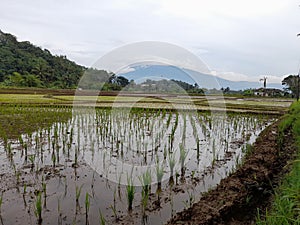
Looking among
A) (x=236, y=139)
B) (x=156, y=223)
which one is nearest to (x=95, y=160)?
(x=156, y=223)

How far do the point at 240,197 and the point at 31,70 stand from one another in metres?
41.3

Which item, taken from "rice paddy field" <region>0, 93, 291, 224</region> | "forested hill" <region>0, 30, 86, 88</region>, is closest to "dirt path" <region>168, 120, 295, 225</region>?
"rice paddy field" <region>0, 93, 291, 224</region>

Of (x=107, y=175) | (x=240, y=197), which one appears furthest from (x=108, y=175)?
(x=240, y=197)

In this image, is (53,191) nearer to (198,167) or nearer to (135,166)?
(135,166)

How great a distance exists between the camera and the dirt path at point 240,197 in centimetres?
252

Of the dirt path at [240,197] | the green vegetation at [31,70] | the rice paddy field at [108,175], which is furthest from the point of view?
the green vegetation at [31,70]

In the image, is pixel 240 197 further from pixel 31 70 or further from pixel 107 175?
pixel 31 70

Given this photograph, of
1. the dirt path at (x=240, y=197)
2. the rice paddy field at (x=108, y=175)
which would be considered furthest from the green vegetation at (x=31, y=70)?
the dirt path at (x=240, y=197)

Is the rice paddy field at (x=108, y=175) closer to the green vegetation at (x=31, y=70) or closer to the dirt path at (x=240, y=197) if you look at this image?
the dirt path at (x=240, y=197)

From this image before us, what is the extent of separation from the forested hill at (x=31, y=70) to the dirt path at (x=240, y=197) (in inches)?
1346

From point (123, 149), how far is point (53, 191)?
2.20 meters

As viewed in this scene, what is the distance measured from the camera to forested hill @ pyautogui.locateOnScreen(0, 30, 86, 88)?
33.9 m

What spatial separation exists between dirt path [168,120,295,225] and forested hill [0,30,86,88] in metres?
34.2

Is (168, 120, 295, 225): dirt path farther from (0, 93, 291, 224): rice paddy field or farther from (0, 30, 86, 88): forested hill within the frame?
(0, 30, 86, 88): forested hill
